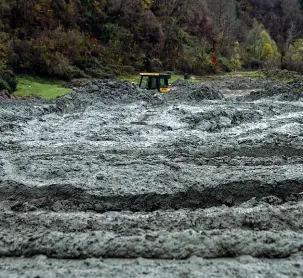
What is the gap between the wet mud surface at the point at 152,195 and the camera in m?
3.94

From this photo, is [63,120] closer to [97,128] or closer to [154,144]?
[97,128]

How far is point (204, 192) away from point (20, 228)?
301 centimetres

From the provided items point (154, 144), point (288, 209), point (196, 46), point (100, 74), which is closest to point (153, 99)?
point (154, 144)

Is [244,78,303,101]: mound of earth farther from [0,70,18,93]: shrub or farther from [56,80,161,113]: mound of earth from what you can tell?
[0,70,18,93]: shrub

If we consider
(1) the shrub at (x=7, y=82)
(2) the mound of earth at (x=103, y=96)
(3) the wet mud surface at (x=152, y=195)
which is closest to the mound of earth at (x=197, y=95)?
(2) the mound of earth at (x=103, y=96)

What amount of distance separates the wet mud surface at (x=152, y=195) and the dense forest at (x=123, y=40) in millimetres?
12840

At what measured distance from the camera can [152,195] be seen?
18.9ft

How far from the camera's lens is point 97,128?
10.1 m

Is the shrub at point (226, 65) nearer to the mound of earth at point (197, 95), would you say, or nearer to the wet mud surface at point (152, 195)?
the mound of earth at point (197, 95)

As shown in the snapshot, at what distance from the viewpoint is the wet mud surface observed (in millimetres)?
3943

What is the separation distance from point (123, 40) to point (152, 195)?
3049 centimetres

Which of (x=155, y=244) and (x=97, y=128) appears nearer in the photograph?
(x=155, y=244)

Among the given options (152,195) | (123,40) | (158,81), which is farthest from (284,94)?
(123,40)

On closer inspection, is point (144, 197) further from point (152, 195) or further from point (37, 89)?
point (37, 89)
